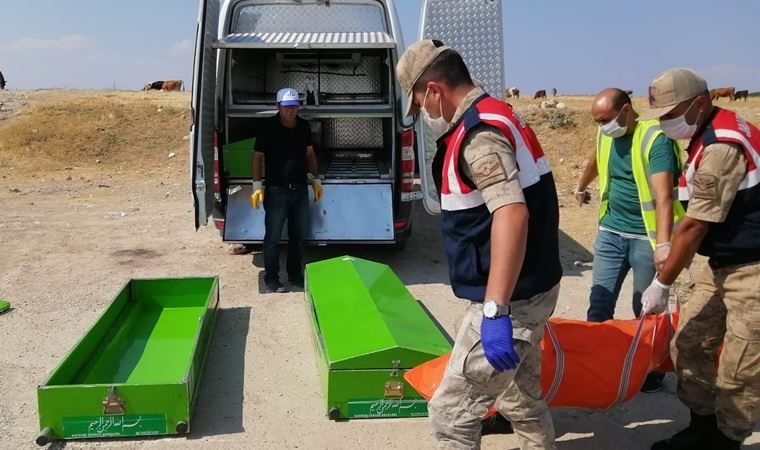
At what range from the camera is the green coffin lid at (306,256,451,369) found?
12.2 feet

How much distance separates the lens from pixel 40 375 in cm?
438

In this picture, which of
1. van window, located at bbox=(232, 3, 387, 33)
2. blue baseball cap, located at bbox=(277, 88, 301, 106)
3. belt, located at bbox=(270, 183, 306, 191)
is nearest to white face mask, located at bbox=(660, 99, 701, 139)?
blue baseball cap, located at bbox=(277, 88, 301, 106)

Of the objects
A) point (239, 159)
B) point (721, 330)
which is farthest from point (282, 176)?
point (721, 330)

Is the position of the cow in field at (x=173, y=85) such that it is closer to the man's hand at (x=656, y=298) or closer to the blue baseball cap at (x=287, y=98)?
the blue baseball cap at (x=287, y=98)

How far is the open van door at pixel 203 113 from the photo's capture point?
5500 millimetres

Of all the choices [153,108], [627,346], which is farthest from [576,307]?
[153,108]

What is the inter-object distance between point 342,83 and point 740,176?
22.4ft

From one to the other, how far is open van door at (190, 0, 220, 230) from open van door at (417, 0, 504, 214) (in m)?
1.94

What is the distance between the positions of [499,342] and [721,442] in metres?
1.74

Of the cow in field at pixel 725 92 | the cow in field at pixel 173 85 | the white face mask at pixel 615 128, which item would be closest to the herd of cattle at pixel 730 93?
the cow in field at pixel 725 92

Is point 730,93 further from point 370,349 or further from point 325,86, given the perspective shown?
point 370,349

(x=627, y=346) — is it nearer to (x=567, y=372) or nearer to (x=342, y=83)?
(x=567, y=372)

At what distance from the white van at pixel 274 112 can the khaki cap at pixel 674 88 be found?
10.6 ft

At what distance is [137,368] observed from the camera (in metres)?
4.54
